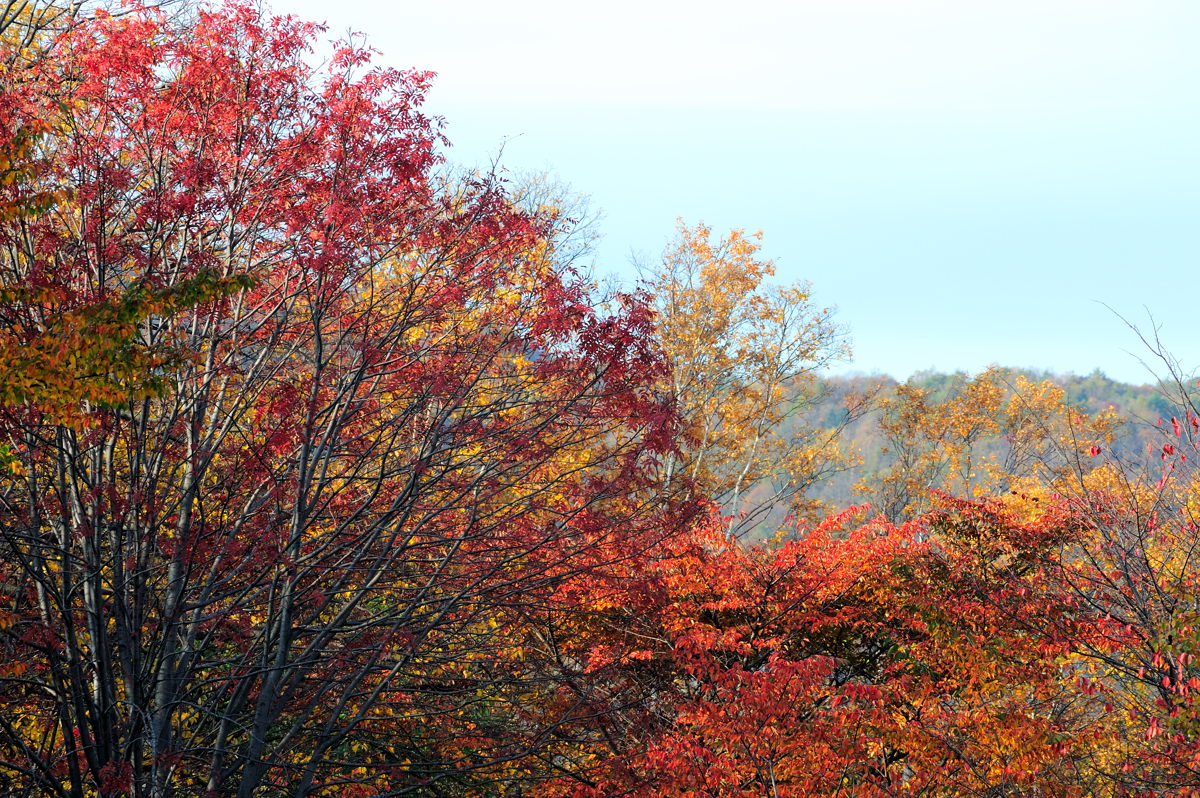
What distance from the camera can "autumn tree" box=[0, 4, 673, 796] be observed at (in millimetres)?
5914

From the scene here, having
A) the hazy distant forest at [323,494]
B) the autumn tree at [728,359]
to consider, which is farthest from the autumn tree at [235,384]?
the autumn tree at [728,359]

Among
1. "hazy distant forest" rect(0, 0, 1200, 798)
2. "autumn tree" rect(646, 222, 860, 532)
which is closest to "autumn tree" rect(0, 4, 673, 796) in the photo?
"hazy distant forest" rect(0, 0, 1200, 798)

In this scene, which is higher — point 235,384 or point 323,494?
point 235,384

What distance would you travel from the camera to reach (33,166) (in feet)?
18.7

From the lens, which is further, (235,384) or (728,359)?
(728,359)

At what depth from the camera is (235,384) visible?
7.69 m

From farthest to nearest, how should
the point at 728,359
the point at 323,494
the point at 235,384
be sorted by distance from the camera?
the point at 728,359 < the point at 323,494 < the point at 235,384

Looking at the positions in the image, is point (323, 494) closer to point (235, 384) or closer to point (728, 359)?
point (235, 384)

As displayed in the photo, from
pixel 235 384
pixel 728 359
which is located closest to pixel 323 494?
pixel 235 384

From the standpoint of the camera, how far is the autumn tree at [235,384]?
5.91 m

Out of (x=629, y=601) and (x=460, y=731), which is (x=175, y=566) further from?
(x=629, y=601)

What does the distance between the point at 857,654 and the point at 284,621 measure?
1028cm

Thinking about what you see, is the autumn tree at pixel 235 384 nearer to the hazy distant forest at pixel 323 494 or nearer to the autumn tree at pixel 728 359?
the hazy distant forest at pixel 323 494

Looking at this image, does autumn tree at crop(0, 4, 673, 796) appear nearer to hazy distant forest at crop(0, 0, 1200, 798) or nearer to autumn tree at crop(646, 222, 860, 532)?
hazy distant forest at crop(0, 0, 1200, 798)
